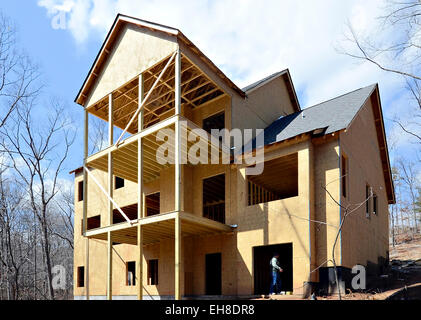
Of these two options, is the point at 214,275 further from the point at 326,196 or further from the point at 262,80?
the point at 262,80

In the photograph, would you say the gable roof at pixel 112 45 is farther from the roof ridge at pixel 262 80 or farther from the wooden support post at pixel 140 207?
the wooden support post at pixel 140 207

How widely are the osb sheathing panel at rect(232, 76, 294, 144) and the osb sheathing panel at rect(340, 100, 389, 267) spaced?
4.77 metres

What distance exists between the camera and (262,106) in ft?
64.9

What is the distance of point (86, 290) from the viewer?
22438mm

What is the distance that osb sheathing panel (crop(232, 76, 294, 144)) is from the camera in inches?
703

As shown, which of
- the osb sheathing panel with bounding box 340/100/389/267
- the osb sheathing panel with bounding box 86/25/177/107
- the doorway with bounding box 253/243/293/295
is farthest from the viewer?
the doorway with bounding box 253/243/293/295

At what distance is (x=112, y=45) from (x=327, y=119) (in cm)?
1027

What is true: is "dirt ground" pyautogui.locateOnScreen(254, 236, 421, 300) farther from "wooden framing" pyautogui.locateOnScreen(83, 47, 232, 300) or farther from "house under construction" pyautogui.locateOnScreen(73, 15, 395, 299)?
"wooden framing" pyautogui.locateOnScreen(83, 47, 232, 300)

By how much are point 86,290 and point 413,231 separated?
127 ft

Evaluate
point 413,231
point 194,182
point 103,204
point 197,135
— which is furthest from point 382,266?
point 413,231

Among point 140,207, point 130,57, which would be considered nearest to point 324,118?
point 140,207

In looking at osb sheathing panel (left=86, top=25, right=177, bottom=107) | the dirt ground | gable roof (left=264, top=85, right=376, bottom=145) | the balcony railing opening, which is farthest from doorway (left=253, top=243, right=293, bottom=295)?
osb sheathing panel (left=86, top=25, right=177, bottom=107)

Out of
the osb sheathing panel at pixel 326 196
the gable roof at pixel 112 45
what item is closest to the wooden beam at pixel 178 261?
the osb sheathing panel at pixel 326 196
